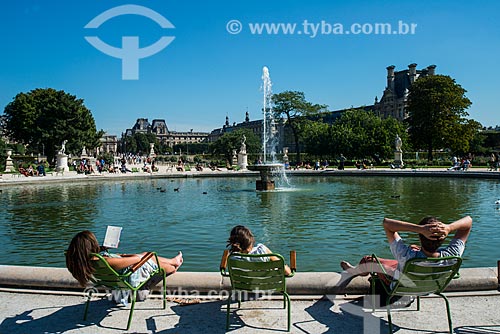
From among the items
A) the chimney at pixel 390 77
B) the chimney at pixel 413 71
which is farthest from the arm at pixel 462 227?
the chimney at pixel 390 77

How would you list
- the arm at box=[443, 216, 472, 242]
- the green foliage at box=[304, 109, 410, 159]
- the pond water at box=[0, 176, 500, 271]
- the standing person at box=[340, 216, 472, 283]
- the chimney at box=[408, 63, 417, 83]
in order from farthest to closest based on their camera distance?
the chimney at box=[408, 63, 417, 83] → the green foliage at box=[304, 109, 410, 159] → the pond water at box=[0, 176, 500, 271] → the arm at box=[443, 216, 472, 242] → the standing person at box=[340, 216, 472, 283]

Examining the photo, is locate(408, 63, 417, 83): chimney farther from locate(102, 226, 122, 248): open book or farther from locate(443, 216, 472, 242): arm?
locate(102, 226, 122, 248): open book

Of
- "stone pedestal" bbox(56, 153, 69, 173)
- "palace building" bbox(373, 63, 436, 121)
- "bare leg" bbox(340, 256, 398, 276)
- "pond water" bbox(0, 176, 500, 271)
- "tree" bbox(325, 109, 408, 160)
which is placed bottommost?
"pond water" bbox(0, 176, 500, 271)

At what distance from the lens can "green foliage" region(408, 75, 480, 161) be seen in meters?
56.0

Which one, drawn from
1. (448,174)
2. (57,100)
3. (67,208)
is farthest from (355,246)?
(57,100)

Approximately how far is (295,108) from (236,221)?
5487cm

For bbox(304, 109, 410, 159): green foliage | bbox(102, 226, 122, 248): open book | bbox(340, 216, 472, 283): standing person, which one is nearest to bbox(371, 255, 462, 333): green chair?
bbox(340, 216, 472, 283): standing person

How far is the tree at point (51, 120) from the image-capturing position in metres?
60.1

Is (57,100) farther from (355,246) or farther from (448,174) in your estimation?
(355,246)

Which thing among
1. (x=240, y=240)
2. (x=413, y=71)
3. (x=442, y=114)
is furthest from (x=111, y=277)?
(x=413, y=71)

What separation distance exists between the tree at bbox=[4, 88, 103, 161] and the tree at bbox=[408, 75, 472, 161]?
141 feet

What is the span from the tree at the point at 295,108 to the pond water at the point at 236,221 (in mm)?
45424

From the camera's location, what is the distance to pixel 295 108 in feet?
220

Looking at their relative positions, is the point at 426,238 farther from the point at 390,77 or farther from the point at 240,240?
the point at 390,77
